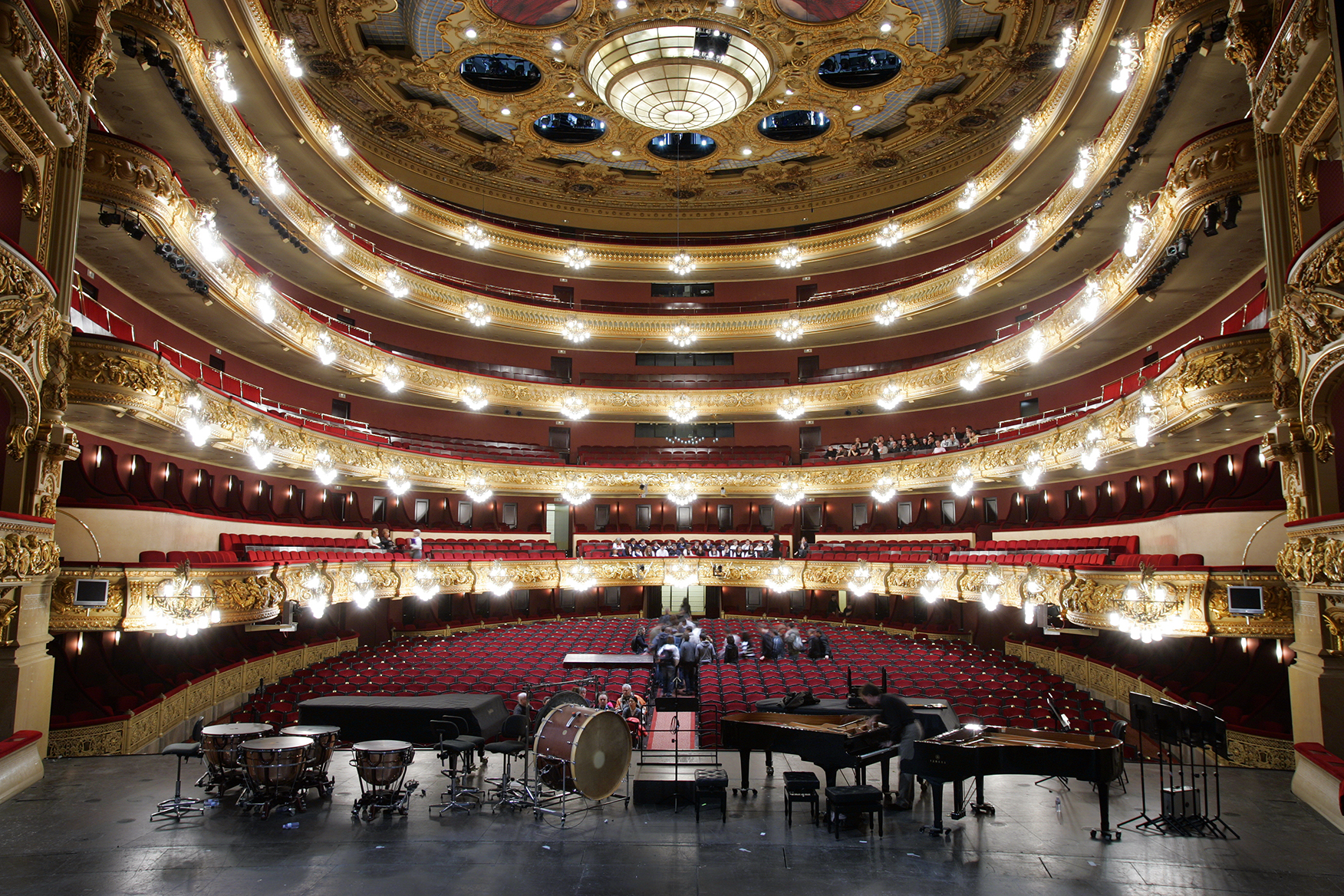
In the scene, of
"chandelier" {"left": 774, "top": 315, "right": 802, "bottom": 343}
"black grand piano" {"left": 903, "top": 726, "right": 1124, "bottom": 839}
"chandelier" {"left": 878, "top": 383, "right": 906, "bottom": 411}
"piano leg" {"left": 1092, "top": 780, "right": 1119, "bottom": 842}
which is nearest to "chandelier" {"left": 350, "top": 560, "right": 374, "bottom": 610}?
"black grand piano" {"left": 903, "top": 726, "right": 1124, "bottom": 839}

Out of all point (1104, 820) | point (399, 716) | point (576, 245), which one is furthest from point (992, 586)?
point (576, 245)

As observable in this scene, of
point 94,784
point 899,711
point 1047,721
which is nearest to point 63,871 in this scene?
point 94,784

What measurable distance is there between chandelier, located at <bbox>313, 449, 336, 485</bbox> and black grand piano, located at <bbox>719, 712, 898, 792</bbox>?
13301mm

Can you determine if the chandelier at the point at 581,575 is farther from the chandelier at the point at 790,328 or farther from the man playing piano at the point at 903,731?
the man playing piano at the point at 903,731

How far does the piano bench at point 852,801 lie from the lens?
23.0ft

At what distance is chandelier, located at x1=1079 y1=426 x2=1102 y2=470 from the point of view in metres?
14.1

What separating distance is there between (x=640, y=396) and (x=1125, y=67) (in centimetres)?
1920

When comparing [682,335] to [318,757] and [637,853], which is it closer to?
[318,757]

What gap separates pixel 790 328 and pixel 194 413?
2046 centimetres

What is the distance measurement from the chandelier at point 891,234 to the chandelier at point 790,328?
157 inches

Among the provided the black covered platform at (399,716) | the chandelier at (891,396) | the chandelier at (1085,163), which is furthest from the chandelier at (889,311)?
the black covered platform at (399,716)

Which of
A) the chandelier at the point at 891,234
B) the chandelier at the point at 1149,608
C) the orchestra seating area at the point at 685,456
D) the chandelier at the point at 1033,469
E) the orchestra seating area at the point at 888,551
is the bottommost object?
the chandelier at the point at 1149,608

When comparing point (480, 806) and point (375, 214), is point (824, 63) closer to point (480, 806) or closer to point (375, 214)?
point (375, 214)

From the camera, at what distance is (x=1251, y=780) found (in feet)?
28.9
